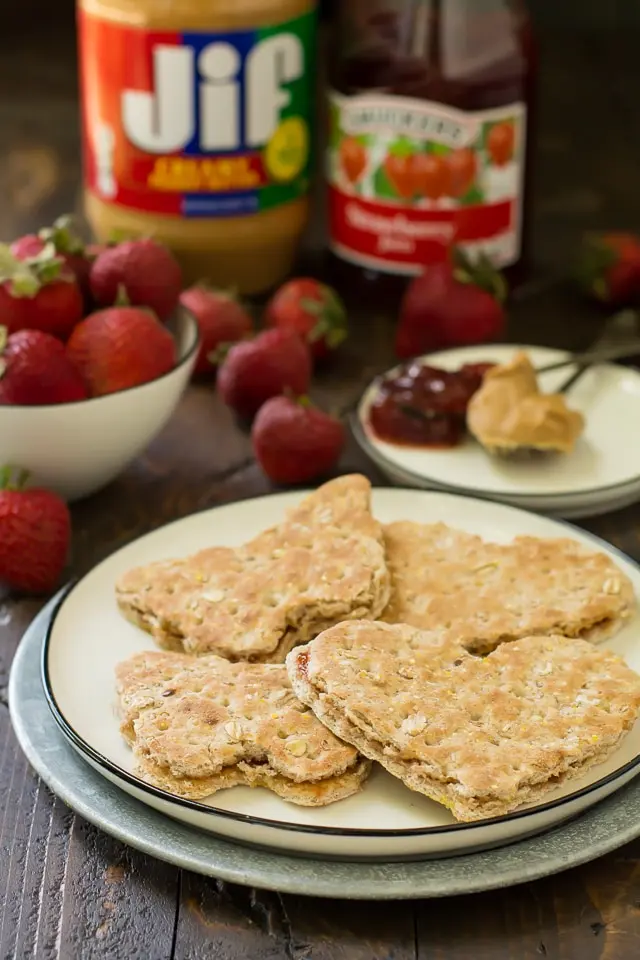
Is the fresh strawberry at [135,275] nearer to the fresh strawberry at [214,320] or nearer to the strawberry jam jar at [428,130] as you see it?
the fresh strawberry at [214,320]

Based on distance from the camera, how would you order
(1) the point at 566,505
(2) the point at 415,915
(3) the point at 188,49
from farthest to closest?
(3) the point at 188,49
(1) the point at 566,505
(2) the point at 415,915

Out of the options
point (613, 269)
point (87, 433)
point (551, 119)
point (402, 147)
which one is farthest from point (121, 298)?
point (551, 119)

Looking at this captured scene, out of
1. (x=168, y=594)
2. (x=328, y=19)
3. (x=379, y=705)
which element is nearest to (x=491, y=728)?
(x=379, y=705)

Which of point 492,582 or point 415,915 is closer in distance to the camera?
point 415,915

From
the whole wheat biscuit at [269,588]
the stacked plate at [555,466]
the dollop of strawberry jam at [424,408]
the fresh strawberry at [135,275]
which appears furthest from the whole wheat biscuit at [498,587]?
the fresh strawberry at [135,275]

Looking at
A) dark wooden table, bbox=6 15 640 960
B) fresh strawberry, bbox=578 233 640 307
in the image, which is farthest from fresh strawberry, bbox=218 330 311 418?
fresh strawberry, bbox=578 233 640 307

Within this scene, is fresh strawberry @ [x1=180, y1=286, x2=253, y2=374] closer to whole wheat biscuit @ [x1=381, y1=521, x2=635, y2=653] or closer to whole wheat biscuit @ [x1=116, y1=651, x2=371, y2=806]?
whole wheat biscuit @ [x1=381, y1=521, x2=635, y2=653]

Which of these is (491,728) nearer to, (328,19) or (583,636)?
(583,636)
